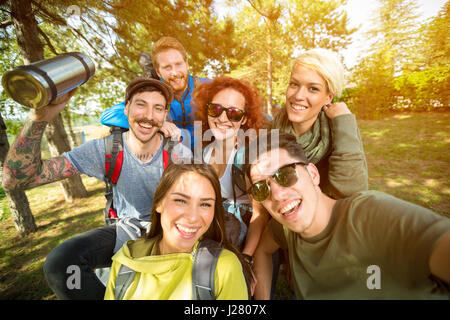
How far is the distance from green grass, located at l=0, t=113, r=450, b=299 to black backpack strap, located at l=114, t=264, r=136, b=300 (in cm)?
192

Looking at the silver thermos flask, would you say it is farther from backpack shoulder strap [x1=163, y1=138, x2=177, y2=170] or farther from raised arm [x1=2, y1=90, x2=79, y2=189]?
backpack shoulder strap [x1=163, y1=138, x2=177, y2=170]

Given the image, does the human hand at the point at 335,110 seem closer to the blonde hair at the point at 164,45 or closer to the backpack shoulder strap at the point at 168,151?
the backpack shoulder strap at the point at 168,151

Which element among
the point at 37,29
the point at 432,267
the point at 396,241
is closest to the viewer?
the point at 432,267

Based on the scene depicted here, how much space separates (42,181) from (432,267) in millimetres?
2792

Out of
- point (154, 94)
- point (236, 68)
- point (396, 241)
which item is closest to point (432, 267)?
point (396, 241)

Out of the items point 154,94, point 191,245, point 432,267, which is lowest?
point 191,245

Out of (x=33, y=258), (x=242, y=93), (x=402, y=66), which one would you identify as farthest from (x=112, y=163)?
(x=402, y=66)

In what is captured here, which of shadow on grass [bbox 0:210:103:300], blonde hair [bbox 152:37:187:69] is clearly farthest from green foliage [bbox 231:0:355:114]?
shadow on grass [bbox 0:210:103:300]

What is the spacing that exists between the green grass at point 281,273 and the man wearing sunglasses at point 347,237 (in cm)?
138

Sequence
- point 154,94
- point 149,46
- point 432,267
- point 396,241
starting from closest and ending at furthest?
point 432,267 → point 396,241 → point 154,94 → point 149,46

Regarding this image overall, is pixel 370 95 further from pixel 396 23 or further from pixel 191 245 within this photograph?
pixel 191 245

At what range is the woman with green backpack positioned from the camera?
1.33 meters
